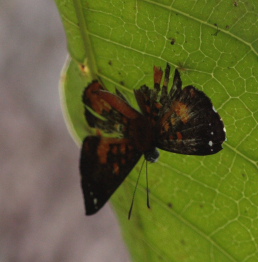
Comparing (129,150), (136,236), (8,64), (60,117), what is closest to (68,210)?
(60,117)

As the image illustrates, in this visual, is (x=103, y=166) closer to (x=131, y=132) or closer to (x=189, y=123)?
(x=131, y=132)

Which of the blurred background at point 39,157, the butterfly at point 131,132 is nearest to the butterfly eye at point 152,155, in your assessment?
the butterfly at point 131,132

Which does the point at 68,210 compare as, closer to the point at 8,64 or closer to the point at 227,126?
the point at 8,64

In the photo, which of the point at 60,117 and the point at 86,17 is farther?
the point at 60,117

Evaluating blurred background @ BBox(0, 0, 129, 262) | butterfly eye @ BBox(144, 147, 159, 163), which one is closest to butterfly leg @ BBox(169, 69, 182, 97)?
butterfly eye @ BBox(144, 147, 159, 163)

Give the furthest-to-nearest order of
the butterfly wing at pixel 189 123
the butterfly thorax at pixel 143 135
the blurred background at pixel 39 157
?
the blurred background at pixel 39 157 < the butterfly thorax at pixel 143 135 < the butterfly wing at pixel 189 123

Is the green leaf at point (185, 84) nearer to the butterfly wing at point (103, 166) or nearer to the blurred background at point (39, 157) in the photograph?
the butterfly wing at point (103, 166)
